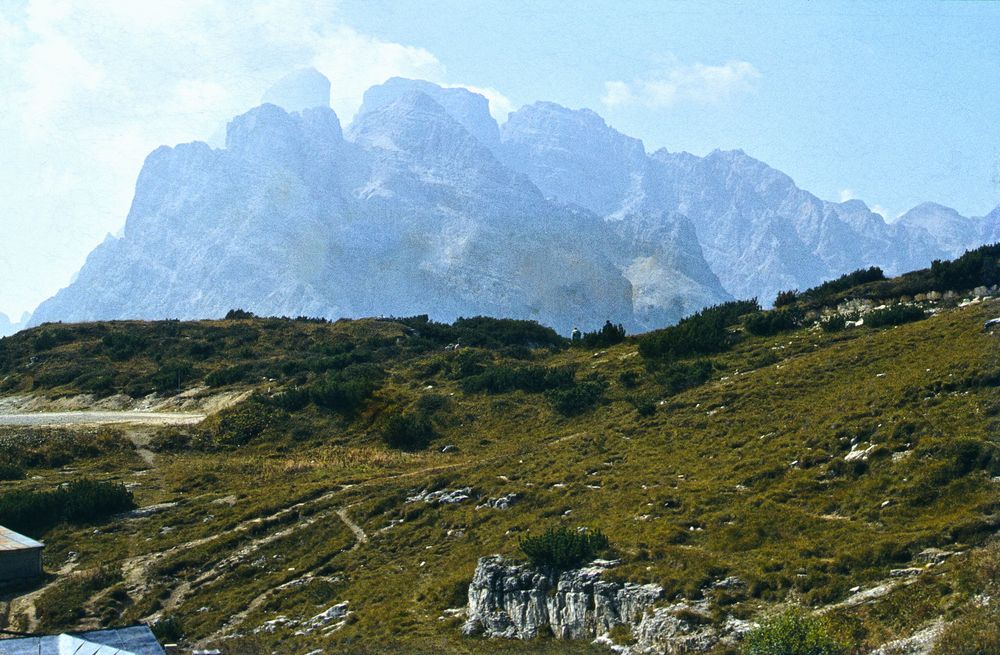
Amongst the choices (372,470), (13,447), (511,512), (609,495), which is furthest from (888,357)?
(13,447)

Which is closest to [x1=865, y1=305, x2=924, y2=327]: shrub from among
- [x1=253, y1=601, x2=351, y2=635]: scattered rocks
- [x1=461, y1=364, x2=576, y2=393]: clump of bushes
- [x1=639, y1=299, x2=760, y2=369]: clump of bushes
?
[x1=639, y1=299, x2=760, y2=369]: clump of bushes

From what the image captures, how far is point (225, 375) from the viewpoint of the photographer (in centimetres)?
6194

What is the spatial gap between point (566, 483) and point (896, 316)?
71.4 ft

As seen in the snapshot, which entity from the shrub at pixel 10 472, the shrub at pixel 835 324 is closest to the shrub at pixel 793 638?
the shrub at pixel 835 324

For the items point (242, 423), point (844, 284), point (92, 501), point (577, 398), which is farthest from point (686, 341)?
point (92, 501)

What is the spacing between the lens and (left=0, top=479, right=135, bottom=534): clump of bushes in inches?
1405

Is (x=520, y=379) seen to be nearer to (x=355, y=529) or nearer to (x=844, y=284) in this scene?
(x=355, y=529)

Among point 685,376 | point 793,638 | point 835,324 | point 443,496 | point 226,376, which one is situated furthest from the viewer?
point 226,376

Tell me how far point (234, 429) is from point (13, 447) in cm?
1145

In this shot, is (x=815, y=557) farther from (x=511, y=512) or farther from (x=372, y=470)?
(x=372, y=470)

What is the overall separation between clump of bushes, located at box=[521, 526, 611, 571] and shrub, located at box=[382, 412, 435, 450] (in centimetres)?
2145

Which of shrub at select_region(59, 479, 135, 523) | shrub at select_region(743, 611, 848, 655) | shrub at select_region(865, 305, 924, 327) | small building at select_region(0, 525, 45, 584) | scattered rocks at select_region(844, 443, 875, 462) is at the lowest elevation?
shrub at select_region(743, 611, 848, 655)

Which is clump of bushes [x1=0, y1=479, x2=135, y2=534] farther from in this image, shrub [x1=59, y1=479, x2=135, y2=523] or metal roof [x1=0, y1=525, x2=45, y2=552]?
metal roof [x1=0, y1=525, x2=45, y2=552]

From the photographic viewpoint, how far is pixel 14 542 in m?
30.8
